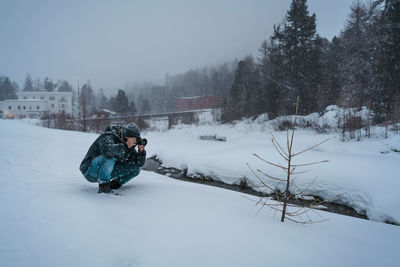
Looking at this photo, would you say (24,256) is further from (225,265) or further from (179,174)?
(179,174)

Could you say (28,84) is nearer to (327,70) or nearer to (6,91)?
(6,91)

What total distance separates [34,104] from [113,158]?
62.5 meters

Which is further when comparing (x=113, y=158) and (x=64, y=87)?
(x=64, y=87)

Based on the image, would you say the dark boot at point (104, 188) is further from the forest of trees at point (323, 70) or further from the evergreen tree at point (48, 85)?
the evergreen tree at point (48, 85)

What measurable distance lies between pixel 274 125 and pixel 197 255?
689 inches

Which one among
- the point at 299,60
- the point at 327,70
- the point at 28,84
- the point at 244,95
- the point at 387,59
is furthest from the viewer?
the point at 28,84

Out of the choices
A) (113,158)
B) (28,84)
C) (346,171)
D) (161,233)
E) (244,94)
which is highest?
(28,84)

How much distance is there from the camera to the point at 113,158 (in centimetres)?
258

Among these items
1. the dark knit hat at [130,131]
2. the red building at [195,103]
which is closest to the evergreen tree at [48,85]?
the red building at [195,103]

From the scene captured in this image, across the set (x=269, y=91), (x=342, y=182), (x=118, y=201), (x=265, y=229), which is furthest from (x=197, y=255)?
(x=269, y=91)

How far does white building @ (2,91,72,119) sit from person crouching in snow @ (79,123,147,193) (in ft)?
157

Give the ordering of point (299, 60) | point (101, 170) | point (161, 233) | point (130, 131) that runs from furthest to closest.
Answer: point (299, 60) < point (130, 131) < point (101, 170) < point (161, 233)

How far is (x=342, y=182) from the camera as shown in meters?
4.35

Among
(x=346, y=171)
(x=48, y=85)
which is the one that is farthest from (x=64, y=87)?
(x=346, y=171)
